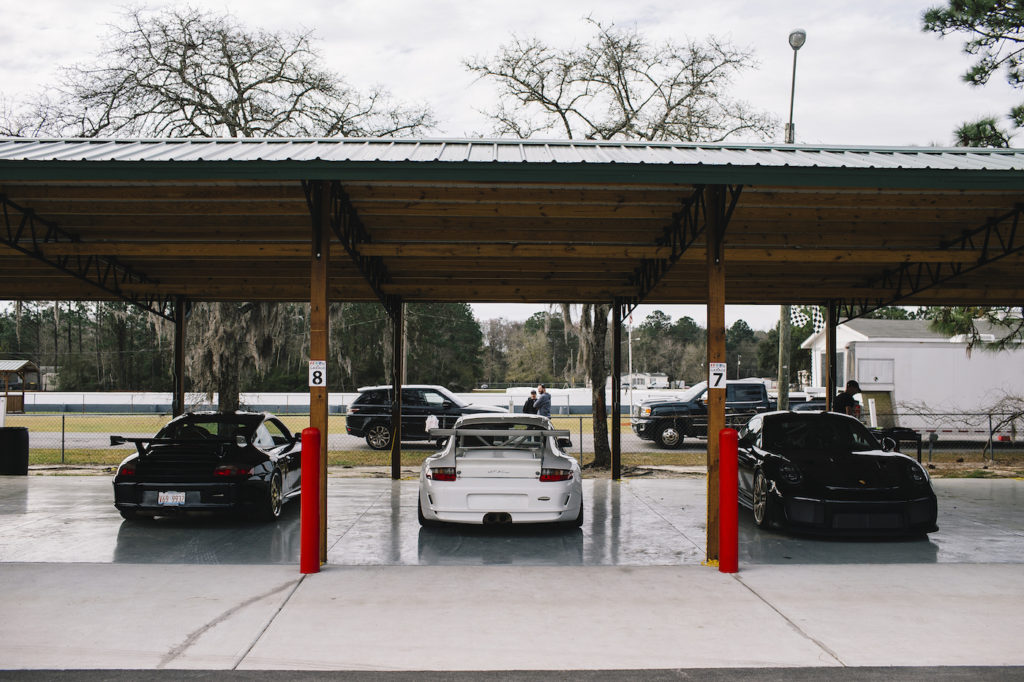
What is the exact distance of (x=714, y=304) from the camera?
A: 7273 millimetres

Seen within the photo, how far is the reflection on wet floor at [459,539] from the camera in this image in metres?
7.41

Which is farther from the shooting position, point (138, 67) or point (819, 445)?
point (138, 67)

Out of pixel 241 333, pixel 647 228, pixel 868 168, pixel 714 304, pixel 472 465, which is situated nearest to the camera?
pixel 868 168

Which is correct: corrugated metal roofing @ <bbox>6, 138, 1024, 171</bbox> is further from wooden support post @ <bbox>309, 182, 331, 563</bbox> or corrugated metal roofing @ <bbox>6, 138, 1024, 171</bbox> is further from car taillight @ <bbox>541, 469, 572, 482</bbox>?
car taillight @ <bbox>541, 469, 572, 482</bbox>

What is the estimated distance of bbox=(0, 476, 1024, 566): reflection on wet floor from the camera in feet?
24.3

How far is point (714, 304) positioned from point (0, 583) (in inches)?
254

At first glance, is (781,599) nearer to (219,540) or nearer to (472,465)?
(472,465)

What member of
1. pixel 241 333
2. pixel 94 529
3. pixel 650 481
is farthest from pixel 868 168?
pixel 241 333

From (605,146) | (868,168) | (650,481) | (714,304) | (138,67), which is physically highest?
Result: (138,67)

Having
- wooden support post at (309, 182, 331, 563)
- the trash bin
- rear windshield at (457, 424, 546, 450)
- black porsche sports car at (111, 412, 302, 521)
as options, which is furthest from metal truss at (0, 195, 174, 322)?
rear windshield at (457, 424, 546, 450)

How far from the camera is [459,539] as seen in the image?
8250mm

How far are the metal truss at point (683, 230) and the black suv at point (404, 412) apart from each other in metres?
8.28

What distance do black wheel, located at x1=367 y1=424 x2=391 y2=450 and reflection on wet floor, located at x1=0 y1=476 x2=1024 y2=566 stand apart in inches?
335

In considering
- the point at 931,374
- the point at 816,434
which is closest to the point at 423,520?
the point at 816,434
